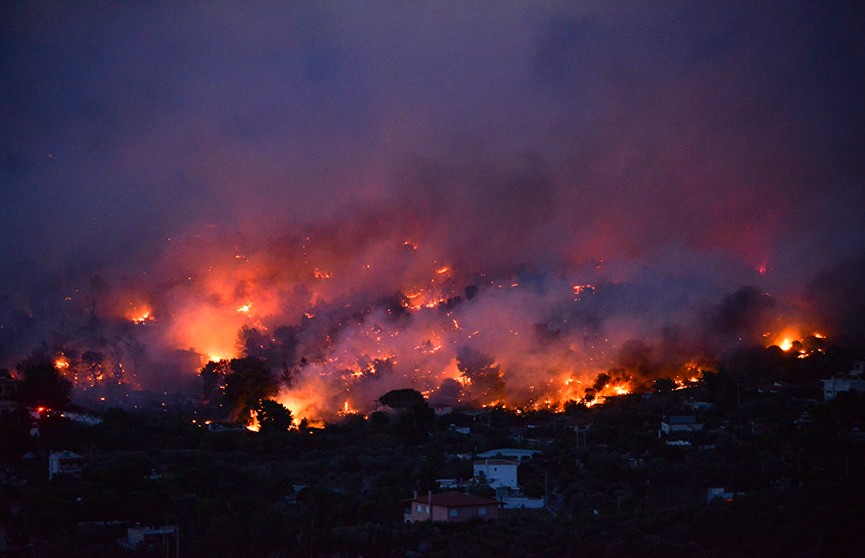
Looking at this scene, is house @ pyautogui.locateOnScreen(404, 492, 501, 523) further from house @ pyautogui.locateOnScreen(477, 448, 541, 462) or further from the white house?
the white house

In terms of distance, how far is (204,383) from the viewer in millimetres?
39906

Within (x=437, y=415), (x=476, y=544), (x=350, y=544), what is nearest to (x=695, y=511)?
(x=476, y=544)

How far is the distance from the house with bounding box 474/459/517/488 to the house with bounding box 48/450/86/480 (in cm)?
879

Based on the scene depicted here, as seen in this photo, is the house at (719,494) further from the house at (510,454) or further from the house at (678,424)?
the house at (678,424)

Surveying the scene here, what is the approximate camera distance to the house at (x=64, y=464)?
27266 mm

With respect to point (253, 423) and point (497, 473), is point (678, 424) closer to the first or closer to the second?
point (497, 473)

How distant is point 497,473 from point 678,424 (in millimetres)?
6449

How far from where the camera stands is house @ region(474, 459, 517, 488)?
2781 cm

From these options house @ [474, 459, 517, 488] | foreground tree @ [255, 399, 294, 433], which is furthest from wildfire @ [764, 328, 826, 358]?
foreground tree @ [255, 399, 294, 433]

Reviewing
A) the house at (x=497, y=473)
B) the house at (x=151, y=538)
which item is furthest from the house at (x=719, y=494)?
the house at (x=151, y=538)

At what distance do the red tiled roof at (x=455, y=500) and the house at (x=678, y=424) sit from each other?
318 inches

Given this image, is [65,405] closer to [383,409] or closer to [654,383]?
[383,409]

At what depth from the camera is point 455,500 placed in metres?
24.2

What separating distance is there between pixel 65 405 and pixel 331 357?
8433 mm
